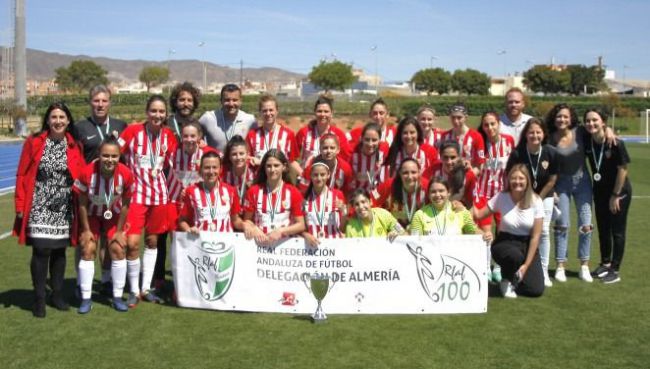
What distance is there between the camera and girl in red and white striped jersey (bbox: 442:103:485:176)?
6617 millimetres

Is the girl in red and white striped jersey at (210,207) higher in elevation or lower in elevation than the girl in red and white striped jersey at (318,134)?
lower

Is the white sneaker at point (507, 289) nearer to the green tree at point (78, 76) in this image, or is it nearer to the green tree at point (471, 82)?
the green tree at point (471, 82)

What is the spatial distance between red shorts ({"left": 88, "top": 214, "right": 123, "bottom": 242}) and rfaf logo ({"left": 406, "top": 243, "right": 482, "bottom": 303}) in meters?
2.50

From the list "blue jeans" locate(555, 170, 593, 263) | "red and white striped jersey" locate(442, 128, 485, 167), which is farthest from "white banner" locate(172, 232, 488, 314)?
"blue jeans" locate(555, 170, 593, 263)

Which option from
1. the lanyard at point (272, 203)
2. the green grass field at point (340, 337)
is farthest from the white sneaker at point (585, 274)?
the lanyard at point (272, 203)

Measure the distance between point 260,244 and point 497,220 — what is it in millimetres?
2320

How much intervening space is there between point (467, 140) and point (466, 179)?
557 mm

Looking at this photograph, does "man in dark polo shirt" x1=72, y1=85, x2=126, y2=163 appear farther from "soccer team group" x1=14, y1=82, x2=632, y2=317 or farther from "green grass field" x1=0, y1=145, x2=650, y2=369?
"green grass field" x1=0, y1=145, x2=650, y2=369

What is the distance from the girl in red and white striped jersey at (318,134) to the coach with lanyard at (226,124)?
1.77 feet

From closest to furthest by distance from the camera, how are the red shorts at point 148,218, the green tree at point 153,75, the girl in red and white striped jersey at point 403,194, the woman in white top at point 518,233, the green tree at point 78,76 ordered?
the red shorts at point 148,218
the girl in red and white striped jersey at point 403,194
the woman in white top at point 518,233
the green tree at point 78,76
the green tree at point 153,75

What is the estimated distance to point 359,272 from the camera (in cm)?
570

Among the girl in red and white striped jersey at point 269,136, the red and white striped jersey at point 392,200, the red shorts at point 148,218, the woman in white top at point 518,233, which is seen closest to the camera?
the red shorts at point 148,218

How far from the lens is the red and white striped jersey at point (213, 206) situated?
19.1 feet

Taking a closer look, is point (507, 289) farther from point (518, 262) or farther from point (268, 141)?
point (268, 141)
